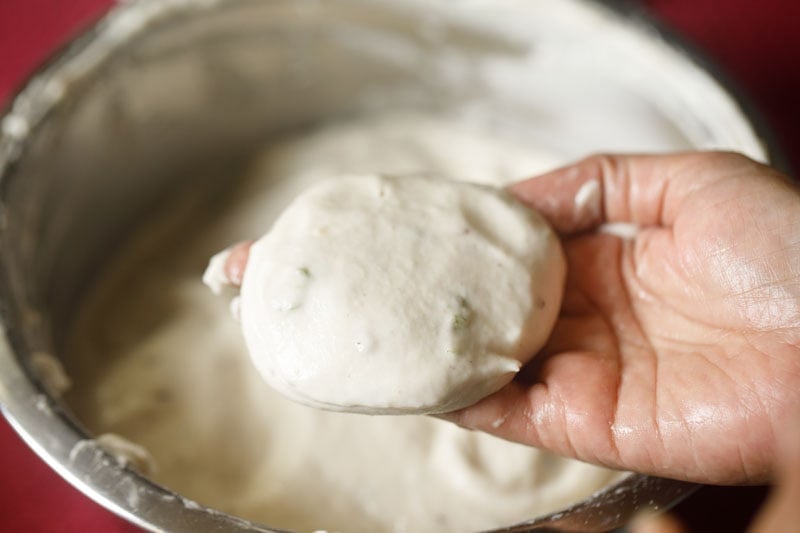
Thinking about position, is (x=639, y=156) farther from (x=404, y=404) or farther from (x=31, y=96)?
(x=31, y=96)

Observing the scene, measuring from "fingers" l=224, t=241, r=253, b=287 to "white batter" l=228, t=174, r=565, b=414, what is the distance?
15 mm

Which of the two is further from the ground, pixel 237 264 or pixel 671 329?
pixel 237 264

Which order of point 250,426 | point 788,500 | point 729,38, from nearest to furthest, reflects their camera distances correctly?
point 788,500 < point 250,426 < point 729,38

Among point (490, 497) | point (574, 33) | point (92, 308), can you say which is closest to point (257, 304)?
point (490, 497)

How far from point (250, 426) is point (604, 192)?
448mm

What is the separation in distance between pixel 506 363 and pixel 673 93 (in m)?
0.47

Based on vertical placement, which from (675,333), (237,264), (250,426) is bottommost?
(250,426)

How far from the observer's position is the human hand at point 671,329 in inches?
24.3

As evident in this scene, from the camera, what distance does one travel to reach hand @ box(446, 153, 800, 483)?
617 mm

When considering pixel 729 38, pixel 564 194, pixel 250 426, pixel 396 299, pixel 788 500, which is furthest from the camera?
pixel 729 38

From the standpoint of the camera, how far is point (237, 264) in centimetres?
72

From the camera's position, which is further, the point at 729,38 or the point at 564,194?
the point at 729,38

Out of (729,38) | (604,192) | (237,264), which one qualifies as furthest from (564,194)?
(729,38)

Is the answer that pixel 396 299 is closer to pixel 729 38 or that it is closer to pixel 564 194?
pixel 564 194
